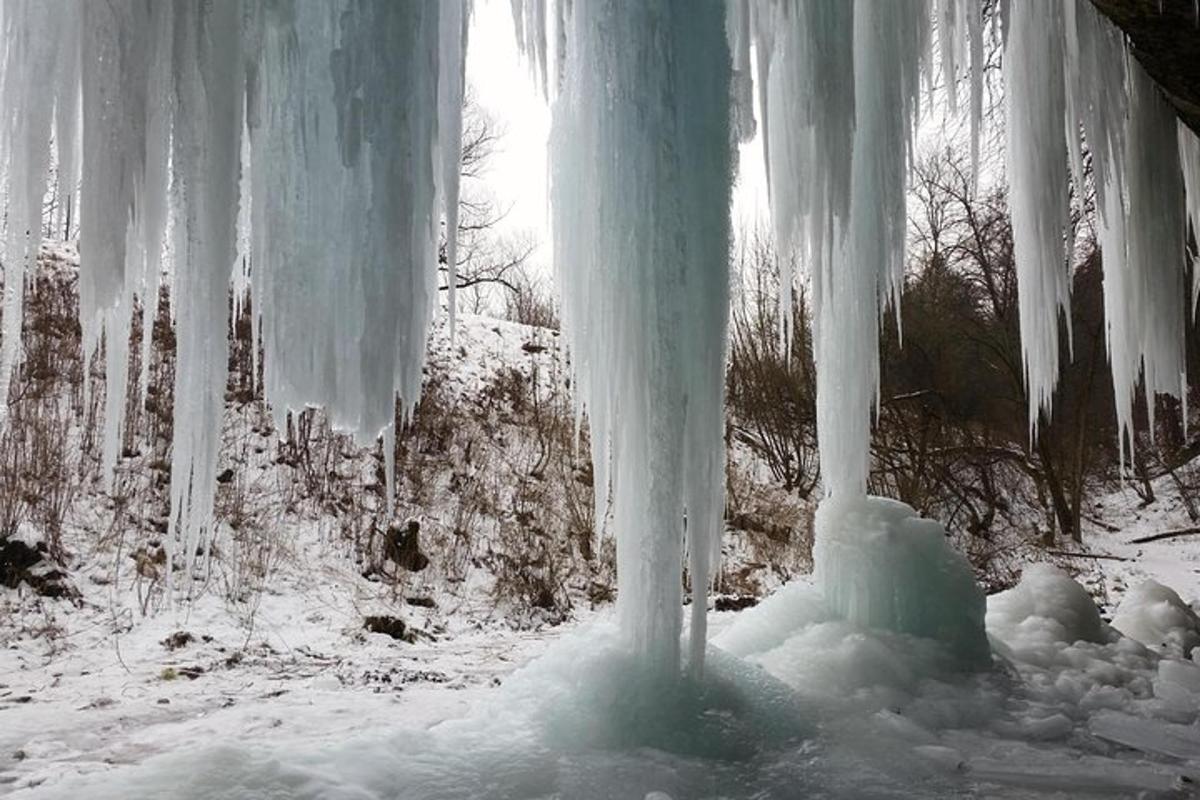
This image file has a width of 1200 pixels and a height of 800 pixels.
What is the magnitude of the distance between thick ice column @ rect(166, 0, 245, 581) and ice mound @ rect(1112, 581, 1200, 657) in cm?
447

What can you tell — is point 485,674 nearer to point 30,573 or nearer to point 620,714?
point 620,714

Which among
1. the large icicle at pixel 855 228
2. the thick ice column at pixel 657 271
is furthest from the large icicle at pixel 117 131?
the large icicle at pixel 855 228

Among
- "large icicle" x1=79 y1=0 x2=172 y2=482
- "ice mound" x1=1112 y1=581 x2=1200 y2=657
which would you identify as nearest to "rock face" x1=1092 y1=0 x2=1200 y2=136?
"ice mound" x1=1112 y1=581 x2=1200 y2=657

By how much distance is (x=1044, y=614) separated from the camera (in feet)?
13.7

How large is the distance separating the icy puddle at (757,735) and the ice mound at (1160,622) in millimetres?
758

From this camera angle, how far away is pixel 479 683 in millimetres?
4152

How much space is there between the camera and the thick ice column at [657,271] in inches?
92.5

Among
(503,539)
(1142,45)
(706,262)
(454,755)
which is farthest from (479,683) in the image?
(1142,45)

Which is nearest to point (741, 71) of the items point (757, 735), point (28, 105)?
point (28, 105)

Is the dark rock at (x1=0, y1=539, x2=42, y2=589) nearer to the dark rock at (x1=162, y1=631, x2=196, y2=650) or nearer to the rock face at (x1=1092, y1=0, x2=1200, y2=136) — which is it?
the dark rock at (x1=162, y1=631, x2=196, y2=650)

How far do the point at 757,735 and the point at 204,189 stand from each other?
2.12 metres

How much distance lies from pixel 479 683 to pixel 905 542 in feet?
7.20

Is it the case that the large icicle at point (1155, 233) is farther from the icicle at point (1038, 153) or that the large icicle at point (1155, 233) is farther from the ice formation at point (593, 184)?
the icicle at point (1038, 153)

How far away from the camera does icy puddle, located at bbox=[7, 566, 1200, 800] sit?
6.80 ft
